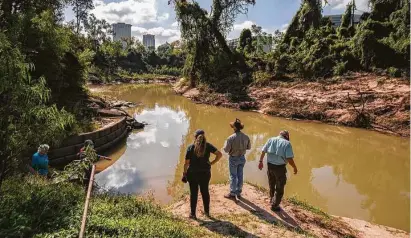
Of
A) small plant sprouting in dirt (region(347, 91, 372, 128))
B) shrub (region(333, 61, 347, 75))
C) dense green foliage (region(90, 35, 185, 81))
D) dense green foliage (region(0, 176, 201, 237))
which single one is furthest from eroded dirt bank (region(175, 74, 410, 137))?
dense green foliage (region(90, 35, 185, 81))

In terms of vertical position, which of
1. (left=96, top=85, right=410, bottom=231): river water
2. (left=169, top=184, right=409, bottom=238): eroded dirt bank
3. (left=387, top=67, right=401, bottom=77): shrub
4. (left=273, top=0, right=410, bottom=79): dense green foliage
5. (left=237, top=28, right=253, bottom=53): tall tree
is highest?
(left=237, top=28, right=253, bottom=53): tall tree

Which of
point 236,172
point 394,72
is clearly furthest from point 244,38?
point 236,172

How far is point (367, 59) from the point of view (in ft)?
78.1

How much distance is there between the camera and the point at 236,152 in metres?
6.79

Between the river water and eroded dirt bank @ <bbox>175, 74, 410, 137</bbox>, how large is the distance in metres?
0.97

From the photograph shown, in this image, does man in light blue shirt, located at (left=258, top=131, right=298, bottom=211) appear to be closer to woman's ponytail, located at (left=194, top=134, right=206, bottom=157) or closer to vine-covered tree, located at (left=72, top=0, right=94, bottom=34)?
woman's ponytail, located at (left=194, top=134, right=206, bottom=157)

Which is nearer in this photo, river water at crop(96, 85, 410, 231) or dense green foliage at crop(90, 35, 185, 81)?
river water at crop(96, 85, 410, 231)

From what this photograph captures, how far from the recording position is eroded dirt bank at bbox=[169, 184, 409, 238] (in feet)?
→ 18.1

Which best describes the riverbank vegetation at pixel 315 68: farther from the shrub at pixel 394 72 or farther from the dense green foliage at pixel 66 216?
the dense green foliage at pixel 66 216

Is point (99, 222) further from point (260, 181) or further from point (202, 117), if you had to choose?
point (202, 117)

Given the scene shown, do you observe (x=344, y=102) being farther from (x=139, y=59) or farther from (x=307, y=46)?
(x=139, y=59)

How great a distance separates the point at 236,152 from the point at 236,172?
45 cm

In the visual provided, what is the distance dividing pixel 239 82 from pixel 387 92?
1239 cm

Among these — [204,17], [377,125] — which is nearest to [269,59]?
[204,17]
